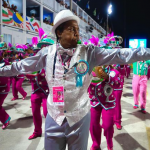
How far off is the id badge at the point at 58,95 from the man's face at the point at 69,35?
380 mm

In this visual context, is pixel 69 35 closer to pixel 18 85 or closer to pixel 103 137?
pixel 103 137

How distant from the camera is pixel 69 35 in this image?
156cm

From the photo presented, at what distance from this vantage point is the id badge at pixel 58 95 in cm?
154

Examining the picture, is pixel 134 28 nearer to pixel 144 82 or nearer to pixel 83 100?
pixel 144 82

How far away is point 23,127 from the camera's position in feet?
13.8

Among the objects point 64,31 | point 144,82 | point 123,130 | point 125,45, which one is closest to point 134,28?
point 125,45

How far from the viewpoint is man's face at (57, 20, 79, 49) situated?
157 centimetres

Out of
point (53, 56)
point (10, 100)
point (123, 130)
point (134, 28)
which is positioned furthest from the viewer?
point (134, 28)

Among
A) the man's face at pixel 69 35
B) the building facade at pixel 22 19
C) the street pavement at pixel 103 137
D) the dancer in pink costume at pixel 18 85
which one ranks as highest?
the building facade at pixel 22 19

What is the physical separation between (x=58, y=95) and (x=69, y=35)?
54 cm

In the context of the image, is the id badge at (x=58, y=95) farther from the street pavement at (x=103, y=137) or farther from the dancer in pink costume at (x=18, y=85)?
the dancer in pink costume at (x=18, y=85)

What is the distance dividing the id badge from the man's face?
1.25 ft

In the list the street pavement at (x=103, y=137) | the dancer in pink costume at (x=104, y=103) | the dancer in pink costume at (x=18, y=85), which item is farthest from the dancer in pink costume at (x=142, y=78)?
the dancer in pink costume at (x=18, y=85)

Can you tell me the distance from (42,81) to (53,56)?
200 cm
